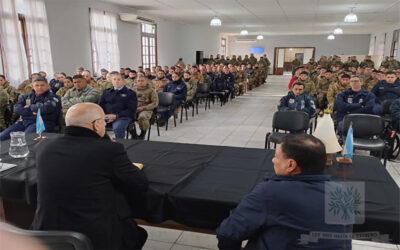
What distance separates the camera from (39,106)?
3852mm

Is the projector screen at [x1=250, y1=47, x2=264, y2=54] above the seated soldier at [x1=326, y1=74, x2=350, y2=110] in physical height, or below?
above

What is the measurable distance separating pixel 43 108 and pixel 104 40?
5454 millimetres

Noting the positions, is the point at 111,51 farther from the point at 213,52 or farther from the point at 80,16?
the point at 213,52

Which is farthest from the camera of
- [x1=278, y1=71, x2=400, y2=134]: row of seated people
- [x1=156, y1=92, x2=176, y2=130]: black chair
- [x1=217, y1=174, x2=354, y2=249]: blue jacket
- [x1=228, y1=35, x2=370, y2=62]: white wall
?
[x1=228, y1=35, x2=370, y2=62]: white wall

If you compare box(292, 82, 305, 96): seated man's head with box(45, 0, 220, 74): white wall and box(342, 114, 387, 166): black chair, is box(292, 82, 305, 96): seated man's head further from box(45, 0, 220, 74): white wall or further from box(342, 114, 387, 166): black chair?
box(45, 0, 220, 74): white wall

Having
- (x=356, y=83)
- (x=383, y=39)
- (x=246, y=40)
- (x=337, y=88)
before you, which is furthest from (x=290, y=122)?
(x=246, y=40)

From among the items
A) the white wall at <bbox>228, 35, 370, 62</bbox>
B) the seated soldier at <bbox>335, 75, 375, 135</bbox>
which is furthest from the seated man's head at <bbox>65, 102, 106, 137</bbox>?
the white wall at <bbox>228, 35, 370, 62</bbox>

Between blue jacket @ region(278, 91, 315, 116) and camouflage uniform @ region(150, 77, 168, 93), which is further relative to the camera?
camouflage uniform @ region(150, 77, 168, 93)

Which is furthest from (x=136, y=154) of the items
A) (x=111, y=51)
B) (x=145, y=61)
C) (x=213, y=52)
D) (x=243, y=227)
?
(x=213, y=52)

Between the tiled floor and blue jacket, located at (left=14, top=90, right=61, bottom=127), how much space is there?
1.77 meters

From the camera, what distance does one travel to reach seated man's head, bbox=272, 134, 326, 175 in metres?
1.16

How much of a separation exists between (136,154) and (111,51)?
7.56 m

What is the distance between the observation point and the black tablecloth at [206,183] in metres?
1.51

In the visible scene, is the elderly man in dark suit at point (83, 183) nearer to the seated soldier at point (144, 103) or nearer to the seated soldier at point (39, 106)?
the seated soldier at point (39, 106)
